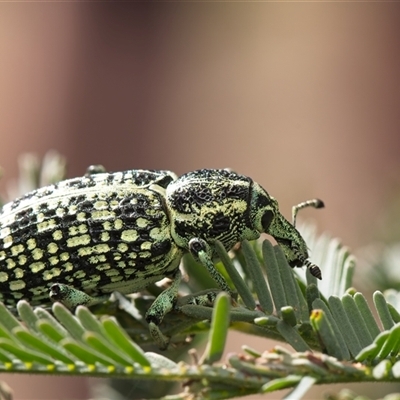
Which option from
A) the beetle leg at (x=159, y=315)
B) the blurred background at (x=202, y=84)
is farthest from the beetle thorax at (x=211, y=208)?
the blurred background at (x=202, y=84)

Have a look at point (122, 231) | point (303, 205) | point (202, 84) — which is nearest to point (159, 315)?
point (122, 231)

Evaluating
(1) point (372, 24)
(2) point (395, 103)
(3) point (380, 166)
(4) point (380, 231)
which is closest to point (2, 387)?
(4) point (380, 231)

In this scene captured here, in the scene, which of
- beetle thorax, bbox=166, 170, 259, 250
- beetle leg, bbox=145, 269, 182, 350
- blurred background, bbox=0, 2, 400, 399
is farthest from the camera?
blurred background, bbox=0, 2, 400, 399

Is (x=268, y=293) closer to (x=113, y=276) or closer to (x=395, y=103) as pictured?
(x=113, y=276)

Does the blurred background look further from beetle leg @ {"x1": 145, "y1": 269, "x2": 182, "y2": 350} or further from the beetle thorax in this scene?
beetle leg @ {"x1": 145, "y1": 269, "x2": 182, "y2": 350}

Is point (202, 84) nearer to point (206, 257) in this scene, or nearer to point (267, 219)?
point (267, 219)

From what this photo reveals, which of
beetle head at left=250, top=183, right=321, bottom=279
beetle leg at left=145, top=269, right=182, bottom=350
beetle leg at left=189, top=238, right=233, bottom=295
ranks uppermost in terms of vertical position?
beetle head at left=250, top=183, right=321, bottom=279

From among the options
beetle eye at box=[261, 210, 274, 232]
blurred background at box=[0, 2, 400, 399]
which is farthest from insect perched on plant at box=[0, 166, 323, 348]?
blurred background at box=[0, 2, 400, 399]
